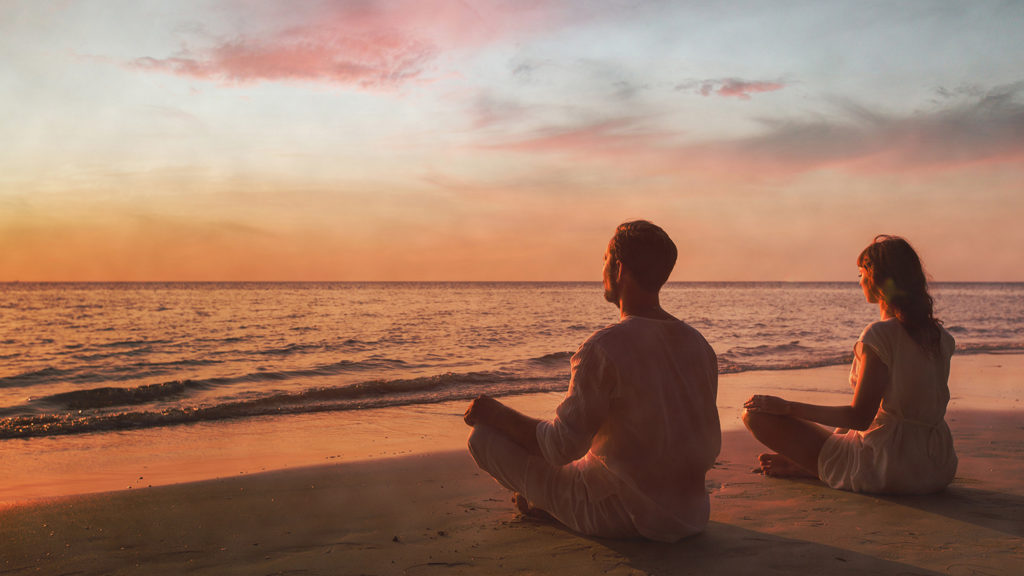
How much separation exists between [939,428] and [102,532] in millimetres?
5091

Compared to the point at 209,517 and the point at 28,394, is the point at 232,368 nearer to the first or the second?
the point at 28,394

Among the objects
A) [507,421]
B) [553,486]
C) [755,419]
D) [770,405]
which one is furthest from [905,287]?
[507,421]

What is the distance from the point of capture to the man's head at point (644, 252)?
110 inches

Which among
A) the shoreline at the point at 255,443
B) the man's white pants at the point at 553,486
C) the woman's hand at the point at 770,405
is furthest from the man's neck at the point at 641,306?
the shoreline at the point at 255,443

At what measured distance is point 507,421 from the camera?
128 inches

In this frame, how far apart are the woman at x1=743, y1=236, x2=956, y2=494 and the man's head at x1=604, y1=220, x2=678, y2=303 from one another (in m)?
1.59

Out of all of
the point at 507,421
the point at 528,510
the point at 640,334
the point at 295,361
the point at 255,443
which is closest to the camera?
the point at 640,334

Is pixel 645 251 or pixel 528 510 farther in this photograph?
pixel 528 510

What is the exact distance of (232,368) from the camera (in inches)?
542

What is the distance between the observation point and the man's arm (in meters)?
3.21

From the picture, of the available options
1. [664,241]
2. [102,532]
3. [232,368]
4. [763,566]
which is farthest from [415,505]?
[232,368]

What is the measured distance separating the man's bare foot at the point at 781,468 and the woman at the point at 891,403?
0.29 m

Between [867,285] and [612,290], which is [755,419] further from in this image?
[612,290]

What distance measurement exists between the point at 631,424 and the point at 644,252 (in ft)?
2.54
